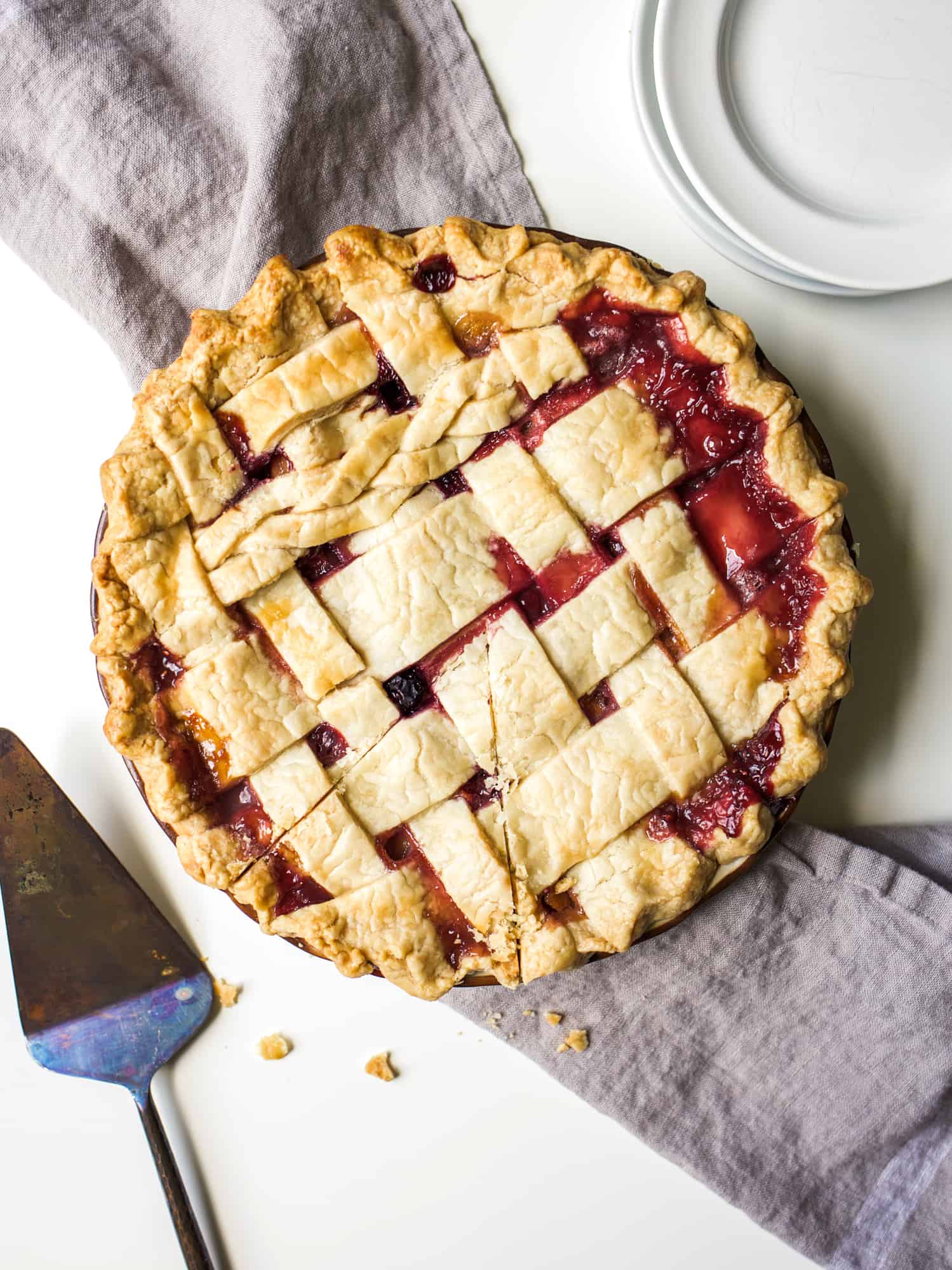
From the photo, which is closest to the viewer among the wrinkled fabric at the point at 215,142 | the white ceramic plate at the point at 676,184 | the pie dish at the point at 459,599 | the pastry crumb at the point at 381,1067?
the pie dish at the point at 459,599

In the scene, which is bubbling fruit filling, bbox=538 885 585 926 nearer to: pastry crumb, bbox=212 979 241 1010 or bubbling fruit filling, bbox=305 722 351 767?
bubbling fruit filling, bbox=305 722 351 767

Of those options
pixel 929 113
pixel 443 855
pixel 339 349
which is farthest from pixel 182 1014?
pixel 929 113

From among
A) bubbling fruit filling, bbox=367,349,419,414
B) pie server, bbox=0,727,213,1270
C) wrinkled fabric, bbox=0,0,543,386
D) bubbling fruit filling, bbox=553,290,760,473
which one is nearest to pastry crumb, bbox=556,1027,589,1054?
pie server, bbox=0,727,213,1270

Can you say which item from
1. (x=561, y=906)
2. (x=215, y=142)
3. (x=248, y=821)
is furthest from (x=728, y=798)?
(x=215, y=142)

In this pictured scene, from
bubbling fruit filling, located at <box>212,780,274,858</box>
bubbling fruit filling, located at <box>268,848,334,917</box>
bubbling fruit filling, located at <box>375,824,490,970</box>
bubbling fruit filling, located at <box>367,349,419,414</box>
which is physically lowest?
bubbling fruit filling, located at <box>375,824,490,970</box>

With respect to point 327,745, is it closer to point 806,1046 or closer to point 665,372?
point 665,372

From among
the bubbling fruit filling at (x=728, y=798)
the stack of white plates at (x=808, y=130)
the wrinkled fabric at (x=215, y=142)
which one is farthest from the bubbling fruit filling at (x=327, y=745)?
the stack of white plates at (x=808, y=130)

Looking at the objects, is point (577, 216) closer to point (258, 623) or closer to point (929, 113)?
point (929, 113)

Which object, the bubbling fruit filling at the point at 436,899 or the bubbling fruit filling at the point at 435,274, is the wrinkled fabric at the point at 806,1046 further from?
the bubbling fruit filling at the point at 435,274
